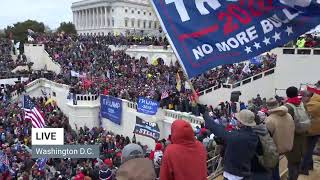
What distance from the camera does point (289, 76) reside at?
24.9 meters

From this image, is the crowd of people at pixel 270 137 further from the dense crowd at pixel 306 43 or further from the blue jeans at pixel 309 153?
the dense crowd at pixel 306 43

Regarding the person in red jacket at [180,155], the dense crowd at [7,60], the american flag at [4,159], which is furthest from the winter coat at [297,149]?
the dense crowd at [7,60]

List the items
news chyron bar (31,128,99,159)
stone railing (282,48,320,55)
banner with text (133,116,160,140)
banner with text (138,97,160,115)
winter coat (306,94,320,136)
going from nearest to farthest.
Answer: winter coat (306,94,320,136) → news chyron bar (31,128,99,159) → banner with text (133,116,160,140) → stone railing (282,48,320,55) → banner with text (138,97,160,115)

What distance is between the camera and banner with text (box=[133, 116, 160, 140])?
21.7 m

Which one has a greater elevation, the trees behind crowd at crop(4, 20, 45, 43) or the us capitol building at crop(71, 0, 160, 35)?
the us capitol building at crop(71, 0, 160, 35)

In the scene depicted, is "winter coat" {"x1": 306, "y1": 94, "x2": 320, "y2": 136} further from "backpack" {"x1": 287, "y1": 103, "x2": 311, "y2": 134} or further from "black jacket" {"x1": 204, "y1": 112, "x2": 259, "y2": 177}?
"black jacket" {"x1": 204, "y1": 112, "x2": 259, "y2": 177}

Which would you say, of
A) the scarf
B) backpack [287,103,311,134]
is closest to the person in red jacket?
backpack [287,103,311,134]

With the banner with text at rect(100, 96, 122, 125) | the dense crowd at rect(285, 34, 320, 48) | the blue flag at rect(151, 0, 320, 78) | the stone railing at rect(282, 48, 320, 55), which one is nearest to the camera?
the blue flag at rect(151, 0, 320, 78)

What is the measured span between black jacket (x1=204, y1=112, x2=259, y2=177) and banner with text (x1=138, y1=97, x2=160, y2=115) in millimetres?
18394

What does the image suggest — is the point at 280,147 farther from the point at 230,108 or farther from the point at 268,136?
the point at 230,108

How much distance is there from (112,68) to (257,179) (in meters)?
35.3

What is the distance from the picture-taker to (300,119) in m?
6.85

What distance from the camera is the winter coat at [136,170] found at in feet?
14.3

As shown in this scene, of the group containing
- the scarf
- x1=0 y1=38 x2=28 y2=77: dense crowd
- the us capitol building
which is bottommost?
x1=0 y1=38 x2=28 y2=77: dense crowd
